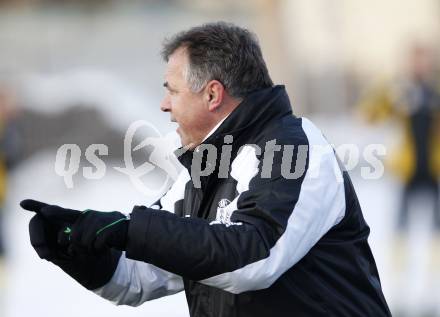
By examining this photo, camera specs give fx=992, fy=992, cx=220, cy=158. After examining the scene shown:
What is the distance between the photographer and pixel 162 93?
12.1m

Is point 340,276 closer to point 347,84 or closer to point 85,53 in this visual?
point 347,84

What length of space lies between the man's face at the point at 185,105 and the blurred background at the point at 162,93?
4246 millimetres

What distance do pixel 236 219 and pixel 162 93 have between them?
31.4 ft

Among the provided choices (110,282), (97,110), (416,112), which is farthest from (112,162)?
(110,282)

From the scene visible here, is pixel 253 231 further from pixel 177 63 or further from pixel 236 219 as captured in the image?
pixel 177 63

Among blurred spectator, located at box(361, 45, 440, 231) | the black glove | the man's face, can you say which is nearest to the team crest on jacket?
the man's face

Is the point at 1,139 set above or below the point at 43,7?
below

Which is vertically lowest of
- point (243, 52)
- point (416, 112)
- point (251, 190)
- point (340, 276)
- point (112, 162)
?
point (112, 162)

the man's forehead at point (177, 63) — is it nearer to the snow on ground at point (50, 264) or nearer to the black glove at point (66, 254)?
the black glove at point (66, 254)

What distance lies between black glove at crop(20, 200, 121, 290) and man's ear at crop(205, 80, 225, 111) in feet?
1.72

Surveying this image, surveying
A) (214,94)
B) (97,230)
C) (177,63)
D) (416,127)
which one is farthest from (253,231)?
(416,127)

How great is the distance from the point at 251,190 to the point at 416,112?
590 cm

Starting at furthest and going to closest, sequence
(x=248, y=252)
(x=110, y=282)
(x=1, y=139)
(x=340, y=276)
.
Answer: (x=1, y=139) < (x=110, y=282) < (x=340, y=276) < (x=248, y=252)

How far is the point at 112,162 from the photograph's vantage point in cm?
1026
